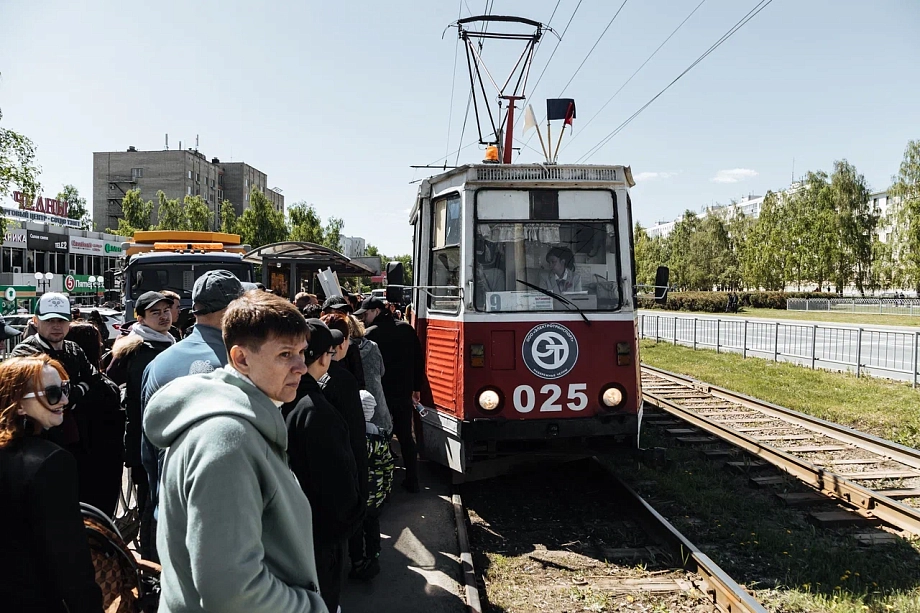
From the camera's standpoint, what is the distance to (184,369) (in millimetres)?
3574

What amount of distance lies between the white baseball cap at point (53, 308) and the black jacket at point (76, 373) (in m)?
0.17

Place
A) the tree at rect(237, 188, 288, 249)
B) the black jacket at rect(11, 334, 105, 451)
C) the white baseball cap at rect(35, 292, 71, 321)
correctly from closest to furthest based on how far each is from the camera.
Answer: the black jacket at rect(11, 334, 105, 451) < the white baseball cap at rect(35, 292, 71, 321) < the tree at rect(237, 188, 288, 249)

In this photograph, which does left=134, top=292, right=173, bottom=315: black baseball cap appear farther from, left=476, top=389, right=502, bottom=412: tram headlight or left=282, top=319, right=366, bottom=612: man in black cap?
left=476, top=389, right=502, bottom=412: tram headlight

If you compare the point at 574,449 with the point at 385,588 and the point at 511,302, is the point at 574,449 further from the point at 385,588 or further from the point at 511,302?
the point at 385,588

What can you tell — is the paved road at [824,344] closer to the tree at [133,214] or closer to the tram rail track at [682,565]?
the tram rail track at [682,565]

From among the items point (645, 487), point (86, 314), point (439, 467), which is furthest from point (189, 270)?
point (645, 487)

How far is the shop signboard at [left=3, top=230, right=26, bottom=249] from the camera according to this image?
45.8 m

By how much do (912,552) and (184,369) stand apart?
558 centimetres

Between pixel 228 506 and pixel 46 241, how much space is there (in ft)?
188

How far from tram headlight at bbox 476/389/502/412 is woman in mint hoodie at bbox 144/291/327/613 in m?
4.47

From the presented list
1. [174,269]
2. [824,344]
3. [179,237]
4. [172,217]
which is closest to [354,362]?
[174,269]

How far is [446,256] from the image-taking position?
712 centimetres

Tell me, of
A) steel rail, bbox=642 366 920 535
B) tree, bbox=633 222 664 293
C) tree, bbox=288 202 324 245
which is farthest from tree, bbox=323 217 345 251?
steel rail, bbox=642 366 920 535

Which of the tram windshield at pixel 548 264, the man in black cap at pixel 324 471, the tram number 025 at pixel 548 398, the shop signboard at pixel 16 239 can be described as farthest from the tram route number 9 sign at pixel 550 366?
the shop signboard at pixel 16 239
